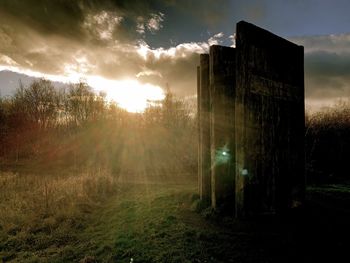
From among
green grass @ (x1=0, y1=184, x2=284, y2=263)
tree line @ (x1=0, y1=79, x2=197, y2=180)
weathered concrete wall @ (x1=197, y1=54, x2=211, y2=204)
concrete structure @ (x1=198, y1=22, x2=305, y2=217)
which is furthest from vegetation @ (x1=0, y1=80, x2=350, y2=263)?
tree line @ (x1=0, y1=79, x2=197, y2=180)

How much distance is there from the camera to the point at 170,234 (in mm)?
3436

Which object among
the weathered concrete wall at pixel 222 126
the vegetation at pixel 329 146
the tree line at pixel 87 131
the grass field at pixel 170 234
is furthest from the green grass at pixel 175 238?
the tree line at pixel 87 131

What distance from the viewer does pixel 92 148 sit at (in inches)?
1035

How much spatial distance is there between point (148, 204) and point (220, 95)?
3131 mm

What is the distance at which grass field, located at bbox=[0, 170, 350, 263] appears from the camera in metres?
2.69

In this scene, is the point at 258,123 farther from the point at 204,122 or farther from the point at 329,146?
the point at 329,146

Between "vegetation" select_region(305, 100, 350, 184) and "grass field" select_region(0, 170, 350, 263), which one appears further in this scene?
"vegetation" select_region(305, 100, 350, 184)

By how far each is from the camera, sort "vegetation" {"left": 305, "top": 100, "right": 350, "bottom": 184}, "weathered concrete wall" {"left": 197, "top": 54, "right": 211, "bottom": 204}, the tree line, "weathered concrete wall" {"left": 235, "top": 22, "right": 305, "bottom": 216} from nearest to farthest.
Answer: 1. "weathered concrete wall" {"left": 235, "top": 22, "right": 305, "bottom": 216}
2. "weathered concrete wall" {"left": 197, "top": 54, "right": 211, "bottom": 204}
3. "vegetation" {"left": 305, "top": 100, "right": 350, "bottom": 184}
4. the tree line

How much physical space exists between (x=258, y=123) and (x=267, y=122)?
210 millimetres

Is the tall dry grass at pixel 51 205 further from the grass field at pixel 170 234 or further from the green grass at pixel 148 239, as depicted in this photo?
the green grass at pixel 148 239

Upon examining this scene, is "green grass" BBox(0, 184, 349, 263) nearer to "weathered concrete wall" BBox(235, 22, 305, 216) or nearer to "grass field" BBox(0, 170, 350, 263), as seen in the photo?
"grass field" BBox(0, 170, 350, 263)

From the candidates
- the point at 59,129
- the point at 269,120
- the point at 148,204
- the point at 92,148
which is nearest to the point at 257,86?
the point at 269,120

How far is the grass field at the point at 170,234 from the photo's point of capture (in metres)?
2.69

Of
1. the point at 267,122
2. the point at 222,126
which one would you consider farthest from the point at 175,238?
the point at 267,122
